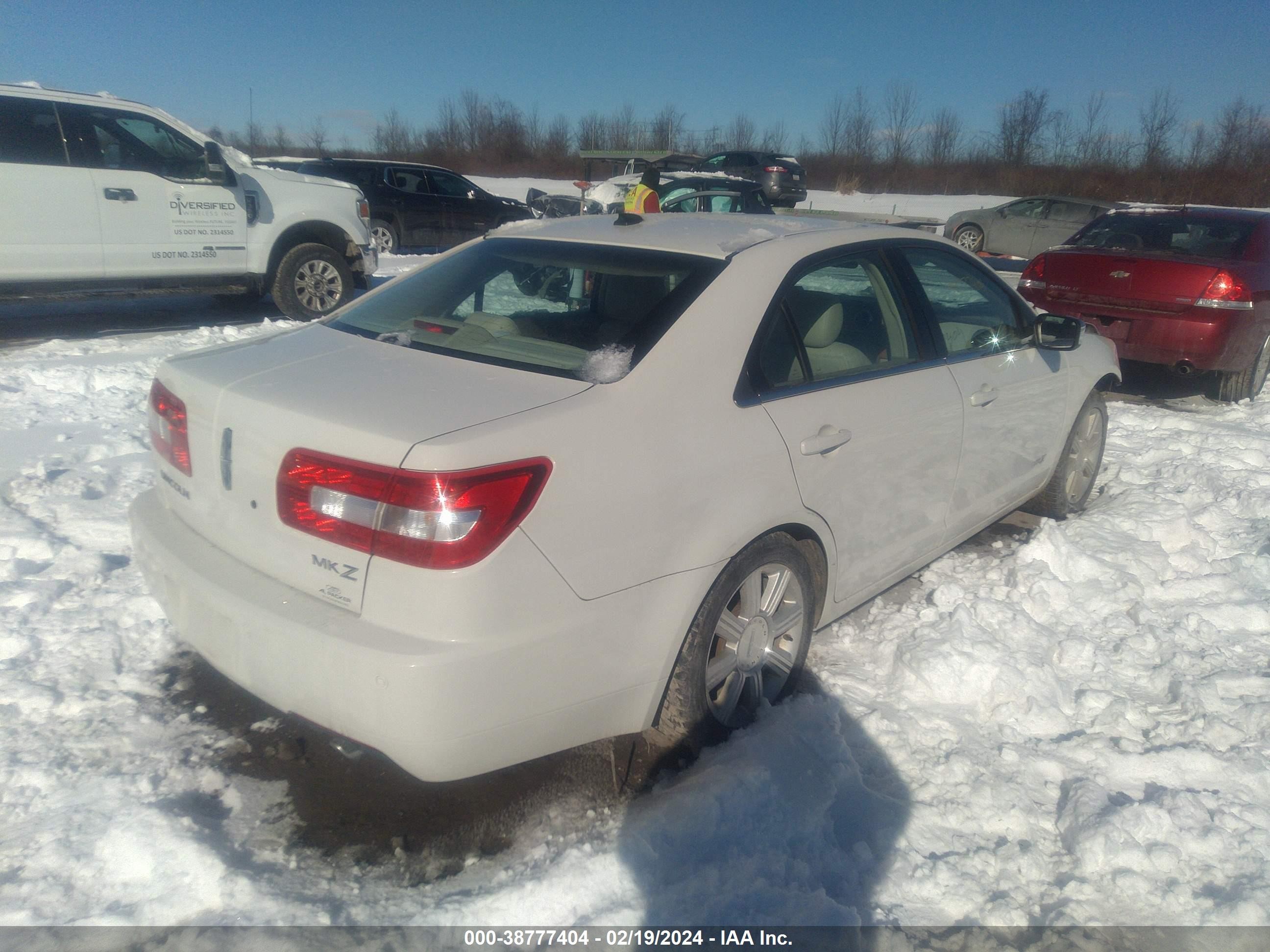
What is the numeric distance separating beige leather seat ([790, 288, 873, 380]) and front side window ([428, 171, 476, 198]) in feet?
44.3

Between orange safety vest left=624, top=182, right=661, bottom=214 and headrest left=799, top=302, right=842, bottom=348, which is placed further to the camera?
orange safety vest left=624, top=182, right=661, bottom=214

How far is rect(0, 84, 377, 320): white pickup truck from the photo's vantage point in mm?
7000

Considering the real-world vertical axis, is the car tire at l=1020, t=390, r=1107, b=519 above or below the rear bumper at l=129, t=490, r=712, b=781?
below

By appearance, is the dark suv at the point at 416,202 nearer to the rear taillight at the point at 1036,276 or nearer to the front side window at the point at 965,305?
the rear taillight at the point at 1036,276

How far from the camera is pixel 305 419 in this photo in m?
2.10

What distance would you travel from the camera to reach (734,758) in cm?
267

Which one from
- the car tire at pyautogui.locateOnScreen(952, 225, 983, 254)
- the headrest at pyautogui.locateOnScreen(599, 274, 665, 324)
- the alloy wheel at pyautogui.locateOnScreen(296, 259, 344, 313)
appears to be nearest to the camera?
the headrest at pyautogui.locateOnScreen(599, 274, 665, 324)

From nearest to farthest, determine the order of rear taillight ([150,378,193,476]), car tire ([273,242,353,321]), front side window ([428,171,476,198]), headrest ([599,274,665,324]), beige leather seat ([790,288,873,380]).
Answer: rear taillight ([150,378,193,476]) < headrest ([599,274,665,324]) < beige leather seat ([790,288,873,380]) < car tire ([273,242,353,321]) < front side window ([428,171,476,198])

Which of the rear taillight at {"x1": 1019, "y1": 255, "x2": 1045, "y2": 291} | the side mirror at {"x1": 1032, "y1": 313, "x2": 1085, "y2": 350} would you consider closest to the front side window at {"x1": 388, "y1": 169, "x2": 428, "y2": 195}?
the rear taillight at {"x1": 1019, "y1": 255, "x2": 1045, "y2": 291}

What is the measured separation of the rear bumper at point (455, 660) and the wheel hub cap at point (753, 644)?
0.39 m

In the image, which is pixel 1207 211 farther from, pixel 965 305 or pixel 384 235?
pixel 384 235

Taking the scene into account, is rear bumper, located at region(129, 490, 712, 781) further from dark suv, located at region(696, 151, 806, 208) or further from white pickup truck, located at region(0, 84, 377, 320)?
dark suv, located at region(696, 151, 806, 208)

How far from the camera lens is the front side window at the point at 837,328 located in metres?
2.74

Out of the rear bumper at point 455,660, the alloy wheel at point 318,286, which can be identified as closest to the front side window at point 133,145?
the alloy wheel at point 318,286
